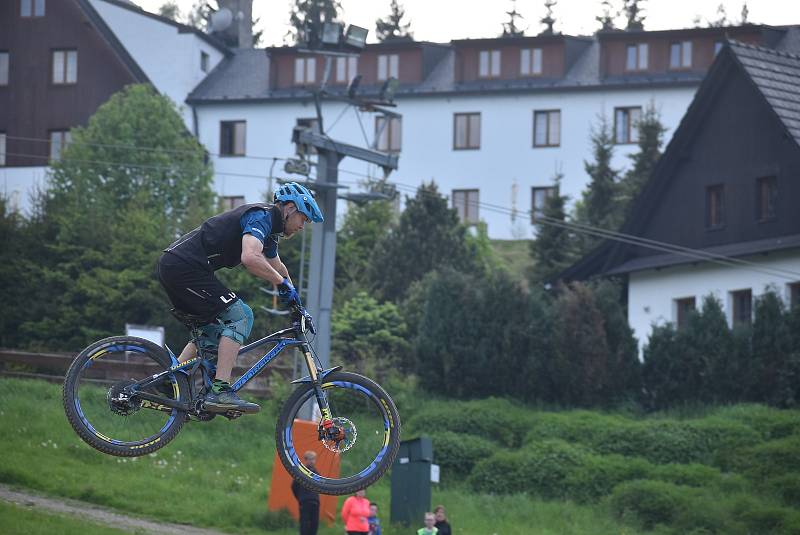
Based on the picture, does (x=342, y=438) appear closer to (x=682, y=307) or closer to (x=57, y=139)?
(x=682, y=307)

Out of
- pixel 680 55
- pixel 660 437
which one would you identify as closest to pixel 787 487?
pixel 660 437

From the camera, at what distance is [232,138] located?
74.9 m

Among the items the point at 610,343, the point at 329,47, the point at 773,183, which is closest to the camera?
the point at 329,47

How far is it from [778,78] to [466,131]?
25.8m

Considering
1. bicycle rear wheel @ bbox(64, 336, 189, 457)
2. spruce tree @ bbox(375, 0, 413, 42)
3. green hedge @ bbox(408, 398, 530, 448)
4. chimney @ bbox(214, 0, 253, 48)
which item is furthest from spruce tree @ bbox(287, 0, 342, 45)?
bicycle rear wheel @ bbox(64, 336, 189, 457)

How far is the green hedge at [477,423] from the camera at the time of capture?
40.2 m

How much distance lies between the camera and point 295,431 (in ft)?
45.1

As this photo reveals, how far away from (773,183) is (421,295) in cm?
1184

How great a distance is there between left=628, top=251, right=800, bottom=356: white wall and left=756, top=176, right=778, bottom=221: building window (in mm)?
1817

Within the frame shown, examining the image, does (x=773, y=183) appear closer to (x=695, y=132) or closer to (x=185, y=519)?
(x=695, y=132)

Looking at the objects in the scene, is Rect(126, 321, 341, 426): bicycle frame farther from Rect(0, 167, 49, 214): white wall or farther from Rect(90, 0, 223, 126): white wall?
Rect(90, 0, 223, 126): white wall

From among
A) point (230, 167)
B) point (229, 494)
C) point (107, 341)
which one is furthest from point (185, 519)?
point (230, 167)

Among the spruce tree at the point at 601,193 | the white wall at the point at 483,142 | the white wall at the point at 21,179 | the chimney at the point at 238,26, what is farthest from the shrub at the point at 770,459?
the chimney at the point at 238,26

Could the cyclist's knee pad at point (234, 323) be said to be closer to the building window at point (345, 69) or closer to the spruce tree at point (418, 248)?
the spruce tree at point (418, 248)
